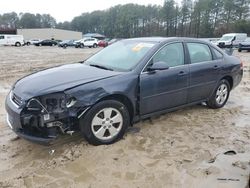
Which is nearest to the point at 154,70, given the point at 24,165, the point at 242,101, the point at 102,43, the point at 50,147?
the point at 50,147

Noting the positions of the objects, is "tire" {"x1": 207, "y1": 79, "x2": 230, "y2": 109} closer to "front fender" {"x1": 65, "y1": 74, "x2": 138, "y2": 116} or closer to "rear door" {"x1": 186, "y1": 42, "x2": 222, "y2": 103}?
"rear door" {"x1": 186, "y1": 42, "x2": 222, "y2": 103}

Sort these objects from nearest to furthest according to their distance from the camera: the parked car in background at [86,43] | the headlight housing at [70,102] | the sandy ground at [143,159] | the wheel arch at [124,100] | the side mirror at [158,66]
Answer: the sandy ground at [143,159] < the headlight housing at [70,102] < the wheel arch at [124,100] < the side mirror at [158,66] < the parked car in background at [86,43]

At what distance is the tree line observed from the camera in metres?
68.1

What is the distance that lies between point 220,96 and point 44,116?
152 inches

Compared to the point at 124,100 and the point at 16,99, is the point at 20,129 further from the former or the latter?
the point at 124,100

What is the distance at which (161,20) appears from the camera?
85.4 metres

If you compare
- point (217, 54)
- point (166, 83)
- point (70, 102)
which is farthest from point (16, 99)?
point (217, 54)

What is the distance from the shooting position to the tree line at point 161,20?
6812 centimetres

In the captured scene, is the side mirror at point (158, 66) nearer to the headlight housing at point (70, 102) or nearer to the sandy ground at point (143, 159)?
the sandy ground at point (143, 159)

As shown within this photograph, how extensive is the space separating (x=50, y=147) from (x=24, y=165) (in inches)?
20.2

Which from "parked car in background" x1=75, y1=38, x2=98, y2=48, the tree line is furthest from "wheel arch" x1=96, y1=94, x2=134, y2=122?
the tree line

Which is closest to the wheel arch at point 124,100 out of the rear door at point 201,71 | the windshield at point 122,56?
the windshield at point 122,56

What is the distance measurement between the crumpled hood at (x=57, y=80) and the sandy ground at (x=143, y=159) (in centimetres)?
86

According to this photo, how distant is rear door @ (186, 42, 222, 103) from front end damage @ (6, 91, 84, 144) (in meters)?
2.39
